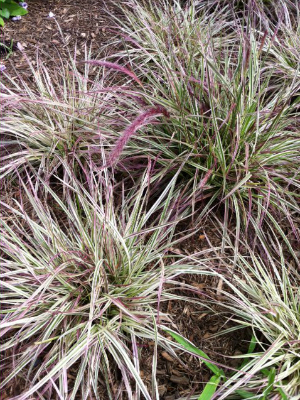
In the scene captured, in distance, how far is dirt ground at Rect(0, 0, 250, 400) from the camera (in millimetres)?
1482

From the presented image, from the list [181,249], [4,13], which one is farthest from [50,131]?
[4,13]

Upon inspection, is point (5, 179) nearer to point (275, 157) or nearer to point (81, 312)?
point (81, 312)

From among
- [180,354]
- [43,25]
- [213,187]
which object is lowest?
[180,354]

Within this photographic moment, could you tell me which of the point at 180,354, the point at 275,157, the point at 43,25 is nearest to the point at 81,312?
the point at 180,354

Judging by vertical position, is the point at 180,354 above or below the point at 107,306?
below

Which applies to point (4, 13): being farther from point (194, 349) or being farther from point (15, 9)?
point (194, 349)

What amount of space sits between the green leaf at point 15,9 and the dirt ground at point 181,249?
58 mm

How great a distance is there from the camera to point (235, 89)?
6.52 feet

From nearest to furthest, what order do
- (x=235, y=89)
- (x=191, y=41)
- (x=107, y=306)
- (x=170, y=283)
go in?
(x=107, y=306) → (x=170, y=283) → (x=235, y=89) → (x=191, y=41)

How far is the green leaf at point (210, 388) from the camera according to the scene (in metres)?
1.33

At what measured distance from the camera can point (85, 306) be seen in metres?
1.44

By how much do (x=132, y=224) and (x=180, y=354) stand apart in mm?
536

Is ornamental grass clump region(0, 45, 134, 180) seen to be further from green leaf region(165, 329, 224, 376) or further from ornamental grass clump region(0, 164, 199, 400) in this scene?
green leaf region(165, 329, 224, 376)

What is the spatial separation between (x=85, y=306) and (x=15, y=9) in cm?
227
